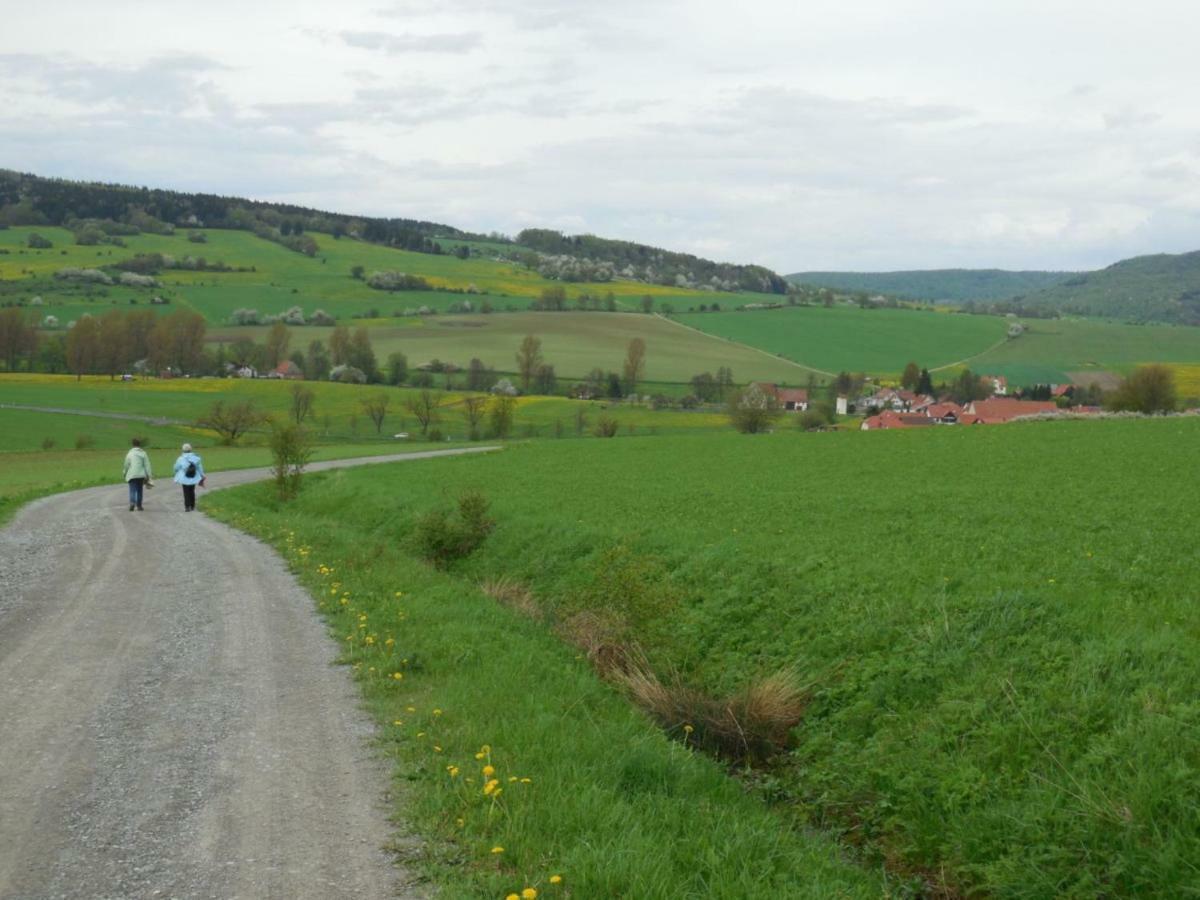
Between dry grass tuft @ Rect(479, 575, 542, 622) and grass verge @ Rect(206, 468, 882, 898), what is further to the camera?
dry grass tuft @ Rect(479, 575, 542, 622)

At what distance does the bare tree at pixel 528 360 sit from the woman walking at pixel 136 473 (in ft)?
262

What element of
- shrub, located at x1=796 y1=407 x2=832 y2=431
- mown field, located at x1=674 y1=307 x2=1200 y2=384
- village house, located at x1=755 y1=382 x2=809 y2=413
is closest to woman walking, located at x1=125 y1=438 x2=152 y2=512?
shrub, located at x1=796 y1=407 x2=832 y2=431

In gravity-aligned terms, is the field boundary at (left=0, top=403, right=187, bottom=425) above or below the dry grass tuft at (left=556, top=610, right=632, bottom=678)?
below

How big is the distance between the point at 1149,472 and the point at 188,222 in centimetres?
18259

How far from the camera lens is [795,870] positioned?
6.83 m

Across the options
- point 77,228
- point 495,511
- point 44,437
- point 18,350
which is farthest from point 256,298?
point 495,511

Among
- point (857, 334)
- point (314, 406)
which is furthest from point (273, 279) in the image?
point (857, 334)

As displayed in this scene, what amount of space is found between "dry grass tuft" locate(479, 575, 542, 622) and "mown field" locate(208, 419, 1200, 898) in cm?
35

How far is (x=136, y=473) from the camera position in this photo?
84.5 ft

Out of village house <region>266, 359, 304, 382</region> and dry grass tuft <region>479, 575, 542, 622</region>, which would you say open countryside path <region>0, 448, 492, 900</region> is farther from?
village house <region>266, 359, 304, 382</region>

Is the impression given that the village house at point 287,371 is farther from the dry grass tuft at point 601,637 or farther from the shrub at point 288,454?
the dry grass tuft at point 601,637

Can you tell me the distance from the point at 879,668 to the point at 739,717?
1.59 metres

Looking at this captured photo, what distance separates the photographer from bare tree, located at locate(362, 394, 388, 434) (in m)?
90.2

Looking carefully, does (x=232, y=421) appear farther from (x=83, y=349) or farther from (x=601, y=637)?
(x=601, y=637)
